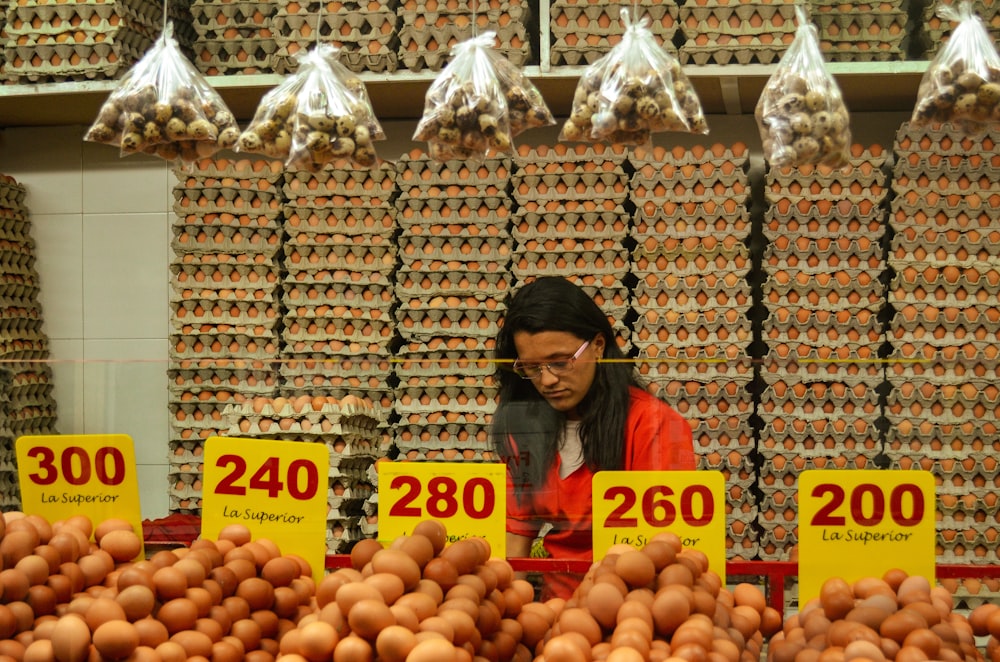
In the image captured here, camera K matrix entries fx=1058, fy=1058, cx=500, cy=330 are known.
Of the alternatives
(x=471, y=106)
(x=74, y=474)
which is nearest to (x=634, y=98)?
(x=471, y=106)

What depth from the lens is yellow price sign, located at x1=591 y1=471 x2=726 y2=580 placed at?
5.33 feet

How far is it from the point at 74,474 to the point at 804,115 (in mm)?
1456

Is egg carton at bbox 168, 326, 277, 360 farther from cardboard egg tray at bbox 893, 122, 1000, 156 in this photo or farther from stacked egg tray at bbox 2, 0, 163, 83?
cardboard egg tray at bbox 893, 122, 1000, 156

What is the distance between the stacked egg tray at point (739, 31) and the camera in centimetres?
336

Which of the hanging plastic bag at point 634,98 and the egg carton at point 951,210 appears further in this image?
the egg carton at point 951,210

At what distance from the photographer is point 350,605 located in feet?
4.36

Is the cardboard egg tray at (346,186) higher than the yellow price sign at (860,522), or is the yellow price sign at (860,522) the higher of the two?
the cardboard egg tray at (346,186)

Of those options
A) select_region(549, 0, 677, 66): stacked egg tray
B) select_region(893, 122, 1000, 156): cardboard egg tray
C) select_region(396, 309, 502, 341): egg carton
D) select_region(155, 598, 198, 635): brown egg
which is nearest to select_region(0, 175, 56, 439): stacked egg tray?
select_region(396, 309, 502, 341): egg carton

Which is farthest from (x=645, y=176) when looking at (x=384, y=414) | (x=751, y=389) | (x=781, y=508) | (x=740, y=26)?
(x=781, y=508)

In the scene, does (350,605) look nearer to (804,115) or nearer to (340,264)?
(804,115)

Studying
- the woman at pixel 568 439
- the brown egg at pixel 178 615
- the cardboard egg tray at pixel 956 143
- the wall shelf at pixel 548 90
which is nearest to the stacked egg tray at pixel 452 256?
the wall shelf at pixel 548 90

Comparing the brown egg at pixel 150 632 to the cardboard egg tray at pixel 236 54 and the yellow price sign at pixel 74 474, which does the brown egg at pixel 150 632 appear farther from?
the cardboard egg tray at pixel 236 54

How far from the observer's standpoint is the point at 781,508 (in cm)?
214

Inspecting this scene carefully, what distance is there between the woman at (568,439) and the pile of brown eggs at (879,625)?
364 millimetres
